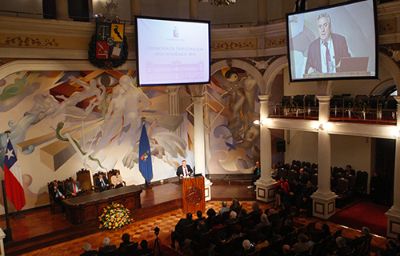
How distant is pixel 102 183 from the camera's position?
13453 mm

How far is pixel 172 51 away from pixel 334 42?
4744mm

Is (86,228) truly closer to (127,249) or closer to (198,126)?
(127,249)

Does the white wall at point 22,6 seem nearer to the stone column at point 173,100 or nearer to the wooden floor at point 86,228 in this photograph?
the stone column at point 173,100

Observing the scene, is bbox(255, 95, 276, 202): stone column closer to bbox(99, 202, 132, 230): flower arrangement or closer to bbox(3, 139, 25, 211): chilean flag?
bbox(99, 202, 132, 230): flower arrangement

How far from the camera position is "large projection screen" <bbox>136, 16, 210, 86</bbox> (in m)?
11.6

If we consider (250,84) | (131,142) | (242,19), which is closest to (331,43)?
(250,84)

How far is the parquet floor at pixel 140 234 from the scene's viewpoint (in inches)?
416

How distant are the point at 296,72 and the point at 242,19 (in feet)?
18.1

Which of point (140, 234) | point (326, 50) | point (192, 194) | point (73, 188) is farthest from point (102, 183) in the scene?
point (326, 50)

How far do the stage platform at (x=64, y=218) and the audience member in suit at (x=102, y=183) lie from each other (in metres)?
1.35

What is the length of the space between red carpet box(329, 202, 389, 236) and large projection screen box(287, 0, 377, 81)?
4459 mm

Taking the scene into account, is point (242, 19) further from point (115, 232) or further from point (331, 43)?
point (115, 232)

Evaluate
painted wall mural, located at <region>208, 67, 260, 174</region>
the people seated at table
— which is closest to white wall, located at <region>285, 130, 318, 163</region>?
painted wall mural, located at <region>208, 67, 260, 174</region>

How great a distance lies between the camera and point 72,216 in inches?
456
